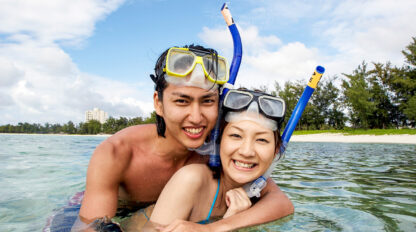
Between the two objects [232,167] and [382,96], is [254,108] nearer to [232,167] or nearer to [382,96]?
[232,167]

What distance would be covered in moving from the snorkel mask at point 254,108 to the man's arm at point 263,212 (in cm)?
70

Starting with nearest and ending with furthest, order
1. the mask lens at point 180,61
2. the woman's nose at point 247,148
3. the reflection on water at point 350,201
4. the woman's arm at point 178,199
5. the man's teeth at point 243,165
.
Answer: the woman's arm at point 178,199 → the woman's nose at point 247,148 → the man's teeth at point 243,165 → the mask lens at point 180,61 → the reflection on water at point 350,201

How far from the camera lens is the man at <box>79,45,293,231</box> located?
8.63 ft

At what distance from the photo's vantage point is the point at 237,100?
2.79 m

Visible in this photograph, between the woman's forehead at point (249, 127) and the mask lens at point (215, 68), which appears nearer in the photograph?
the woman's forehead at point (249, 127)

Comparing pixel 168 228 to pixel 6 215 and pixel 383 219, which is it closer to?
pixel 383 219

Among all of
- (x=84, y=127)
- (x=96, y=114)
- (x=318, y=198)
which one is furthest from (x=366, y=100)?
(x=96, y=114)

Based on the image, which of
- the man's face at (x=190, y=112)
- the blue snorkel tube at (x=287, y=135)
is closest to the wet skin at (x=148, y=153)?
the man's face at (x=190, y=112)

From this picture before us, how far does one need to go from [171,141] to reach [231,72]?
0.94m

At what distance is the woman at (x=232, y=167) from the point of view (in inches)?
92.6

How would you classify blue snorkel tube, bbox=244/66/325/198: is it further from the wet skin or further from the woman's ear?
the woman's ear

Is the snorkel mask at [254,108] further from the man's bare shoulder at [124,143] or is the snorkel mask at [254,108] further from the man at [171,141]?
the man's bare shoulder at [124,143]

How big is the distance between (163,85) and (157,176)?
1057 millimetres

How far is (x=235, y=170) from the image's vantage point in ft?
8.60
